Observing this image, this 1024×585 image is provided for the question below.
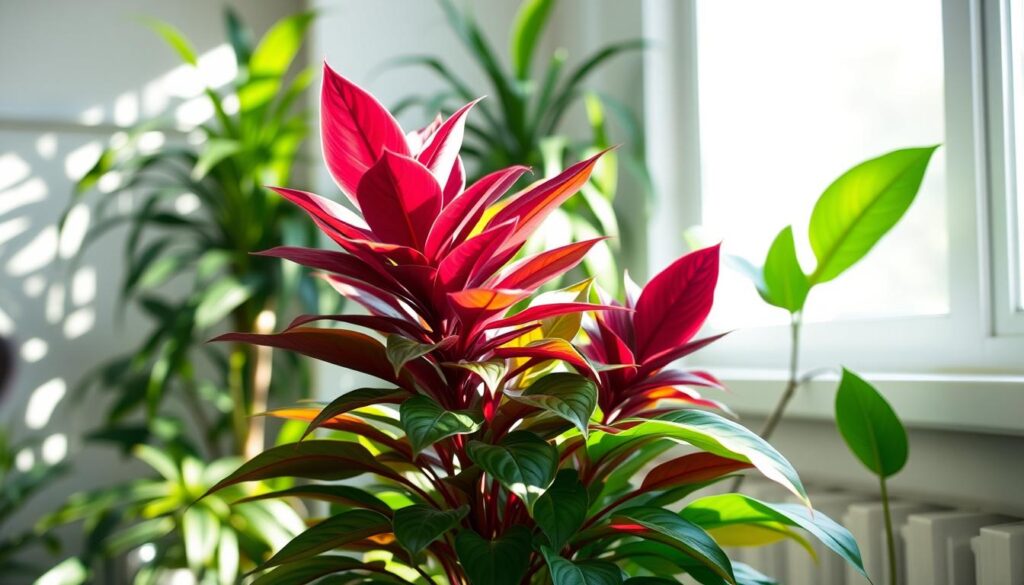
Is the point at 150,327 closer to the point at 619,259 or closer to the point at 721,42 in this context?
Result: the point at 619,259

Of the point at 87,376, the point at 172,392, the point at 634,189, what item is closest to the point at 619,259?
the point at 634,189

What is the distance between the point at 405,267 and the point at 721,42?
1407mm

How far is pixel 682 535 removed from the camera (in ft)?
2.32

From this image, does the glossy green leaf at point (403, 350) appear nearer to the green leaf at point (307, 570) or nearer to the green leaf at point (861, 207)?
the green leaf at point (307, 570)

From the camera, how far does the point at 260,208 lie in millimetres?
1923

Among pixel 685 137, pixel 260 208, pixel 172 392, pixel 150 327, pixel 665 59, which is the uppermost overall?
pixel 665 59

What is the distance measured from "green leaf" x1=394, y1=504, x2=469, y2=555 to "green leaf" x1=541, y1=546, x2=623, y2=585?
0.08m

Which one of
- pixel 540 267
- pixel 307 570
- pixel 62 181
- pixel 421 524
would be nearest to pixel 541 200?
pixel 540 267

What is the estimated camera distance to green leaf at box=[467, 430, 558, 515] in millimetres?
634

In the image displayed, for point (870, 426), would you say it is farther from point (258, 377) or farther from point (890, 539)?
point (258, 377)

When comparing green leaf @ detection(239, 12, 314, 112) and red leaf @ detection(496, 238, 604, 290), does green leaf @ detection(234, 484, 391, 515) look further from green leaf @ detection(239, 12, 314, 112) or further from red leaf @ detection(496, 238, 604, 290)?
green leaf @ detection(239, 12, 314, 112)

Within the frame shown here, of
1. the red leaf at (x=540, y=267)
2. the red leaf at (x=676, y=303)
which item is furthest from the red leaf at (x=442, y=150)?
the red leaf at (x=676, y=303)

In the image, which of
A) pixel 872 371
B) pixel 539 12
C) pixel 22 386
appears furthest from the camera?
pixel 22 386

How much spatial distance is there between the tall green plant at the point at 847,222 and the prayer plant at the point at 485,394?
0.28 m
